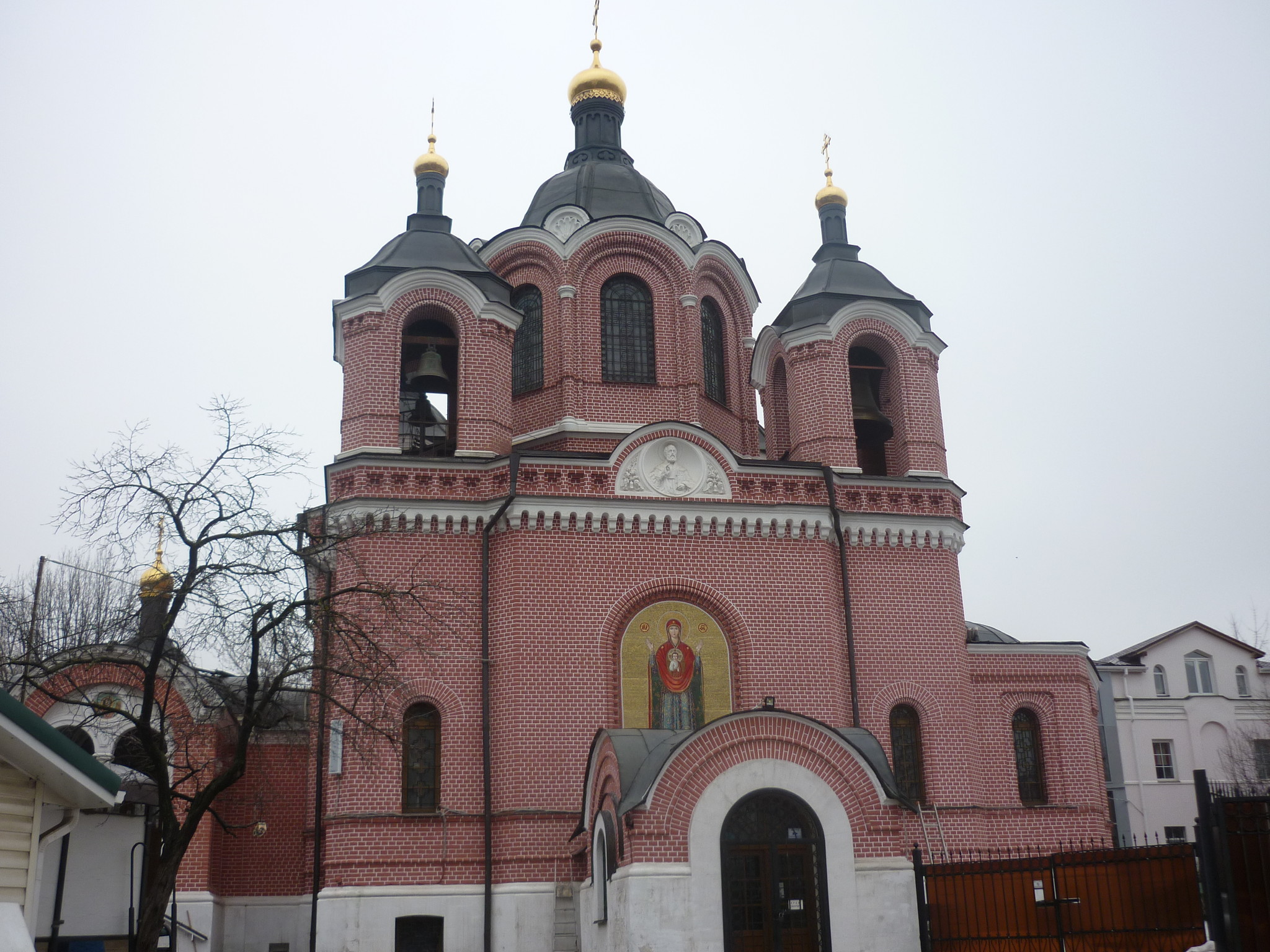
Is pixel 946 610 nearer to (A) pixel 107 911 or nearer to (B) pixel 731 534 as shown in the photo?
(B) pixel 731 534

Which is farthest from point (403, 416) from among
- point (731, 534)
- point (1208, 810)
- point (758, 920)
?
point (1208, 810)

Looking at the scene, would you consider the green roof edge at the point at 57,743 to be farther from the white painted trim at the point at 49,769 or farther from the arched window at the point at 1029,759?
the arched window at the point at 1029,759

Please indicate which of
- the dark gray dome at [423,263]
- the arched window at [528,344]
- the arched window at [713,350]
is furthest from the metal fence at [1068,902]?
the dark gray dome at [423,263]

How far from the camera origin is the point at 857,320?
2298cm

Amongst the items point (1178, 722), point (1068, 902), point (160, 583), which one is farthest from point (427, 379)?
point (1178, 722)

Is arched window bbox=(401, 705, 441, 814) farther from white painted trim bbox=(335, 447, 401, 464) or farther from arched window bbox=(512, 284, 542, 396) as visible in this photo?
arched window bbox=(512, 284, 542, 396)

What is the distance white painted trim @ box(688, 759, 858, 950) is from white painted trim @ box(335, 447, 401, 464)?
7.36 m

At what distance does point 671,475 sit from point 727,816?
600 cm

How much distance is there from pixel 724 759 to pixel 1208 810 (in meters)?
7.00

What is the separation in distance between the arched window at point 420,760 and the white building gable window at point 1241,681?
31.4 metres

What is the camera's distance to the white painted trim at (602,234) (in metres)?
23.5

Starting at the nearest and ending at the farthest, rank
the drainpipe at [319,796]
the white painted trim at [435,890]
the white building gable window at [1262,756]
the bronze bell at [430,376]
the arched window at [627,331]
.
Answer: the drainpipe at [319,796], the white painted trim at [435,890], the bronze bell at [430,376], the arched window at [627,331], the white building gable window at [1262,756]

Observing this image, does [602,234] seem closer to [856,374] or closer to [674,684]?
[856,374]

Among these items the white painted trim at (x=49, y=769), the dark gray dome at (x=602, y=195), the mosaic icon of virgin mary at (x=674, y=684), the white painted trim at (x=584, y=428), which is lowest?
Answer: the white painted trim at (x=49, y=769)
